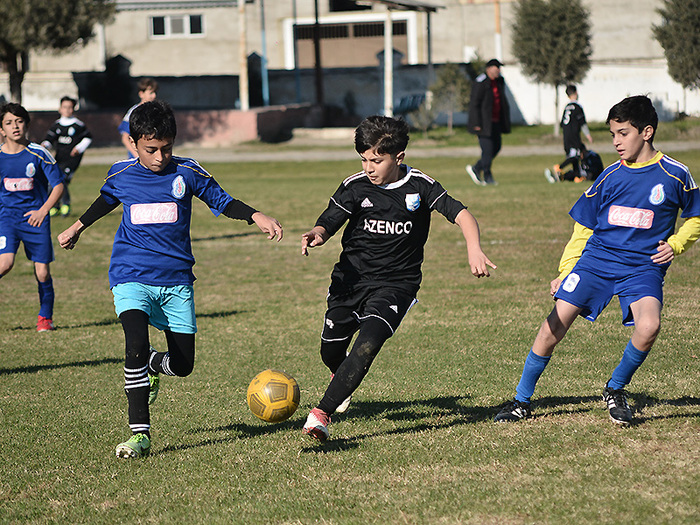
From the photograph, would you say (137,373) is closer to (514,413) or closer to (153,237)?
(153,237)

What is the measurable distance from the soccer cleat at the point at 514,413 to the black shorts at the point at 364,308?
0.93 m

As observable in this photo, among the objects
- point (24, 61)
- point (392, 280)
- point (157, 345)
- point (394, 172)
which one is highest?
point (24, 61)

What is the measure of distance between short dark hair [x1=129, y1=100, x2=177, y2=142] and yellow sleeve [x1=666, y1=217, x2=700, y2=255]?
10.4 feet

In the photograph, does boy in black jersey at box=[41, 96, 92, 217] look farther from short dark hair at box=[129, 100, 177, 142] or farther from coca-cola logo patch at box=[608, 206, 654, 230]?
coca-cola logo patch at box=[608, 206, 654, 230]

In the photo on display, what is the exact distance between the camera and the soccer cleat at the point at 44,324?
9.56 m

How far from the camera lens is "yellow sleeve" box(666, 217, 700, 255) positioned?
17.7 ft

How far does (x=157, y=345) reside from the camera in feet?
29.1

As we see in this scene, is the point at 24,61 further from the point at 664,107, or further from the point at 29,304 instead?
the point at 29,304

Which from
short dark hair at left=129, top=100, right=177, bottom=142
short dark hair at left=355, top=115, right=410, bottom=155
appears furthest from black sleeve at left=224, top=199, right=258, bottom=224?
short dark hair at left=355, top=115, right=410, bottom=155

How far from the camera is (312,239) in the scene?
5383mm

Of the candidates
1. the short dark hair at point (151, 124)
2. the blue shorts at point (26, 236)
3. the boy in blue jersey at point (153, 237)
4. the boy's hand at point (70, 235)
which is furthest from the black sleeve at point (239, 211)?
the blue shorts at point (26, 236)

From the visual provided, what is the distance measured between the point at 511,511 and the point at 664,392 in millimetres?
2532

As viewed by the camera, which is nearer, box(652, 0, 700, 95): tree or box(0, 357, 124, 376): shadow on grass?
box(0, 357, 124, 376): shadow on grass

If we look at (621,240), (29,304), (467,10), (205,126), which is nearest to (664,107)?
(205,126)
